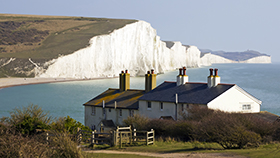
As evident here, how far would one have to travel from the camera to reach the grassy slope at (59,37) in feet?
410

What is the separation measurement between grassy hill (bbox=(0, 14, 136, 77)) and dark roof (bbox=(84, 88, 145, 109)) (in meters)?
84.1

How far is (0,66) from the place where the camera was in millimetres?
114312

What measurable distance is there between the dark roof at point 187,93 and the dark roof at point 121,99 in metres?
1.41

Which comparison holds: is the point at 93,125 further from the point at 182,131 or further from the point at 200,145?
the point at 200,145

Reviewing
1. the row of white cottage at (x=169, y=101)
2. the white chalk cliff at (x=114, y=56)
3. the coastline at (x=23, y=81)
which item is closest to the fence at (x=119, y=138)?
the row of white cottage at (x=169, y=101)

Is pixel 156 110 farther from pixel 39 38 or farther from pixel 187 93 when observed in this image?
pixel 39 38

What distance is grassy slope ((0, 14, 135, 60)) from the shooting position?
410ft

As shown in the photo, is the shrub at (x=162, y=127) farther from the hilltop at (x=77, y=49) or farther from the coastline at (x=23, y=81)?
the hilltop at (x=77, y=49)

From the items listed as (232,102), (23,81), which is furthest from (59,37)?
(232,102)

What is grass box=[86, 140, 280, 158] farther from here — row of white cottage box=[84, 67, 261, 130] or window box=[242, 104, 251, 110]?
window box=[242, 104, 251, 110]

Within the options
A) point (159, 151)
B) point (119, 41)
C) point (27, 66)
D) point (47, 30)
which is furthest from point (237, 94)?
point (47, 30)

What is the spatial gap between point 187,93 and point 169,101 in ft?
4.89

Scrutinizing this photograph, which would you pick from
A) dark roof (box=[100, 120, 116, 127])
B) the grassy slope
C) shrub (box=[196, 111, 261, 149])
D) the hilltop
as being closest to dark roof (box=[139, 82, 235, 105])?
dark roof (box=[100, 120, 116, 127])

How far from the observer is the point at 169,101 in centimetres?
2911
